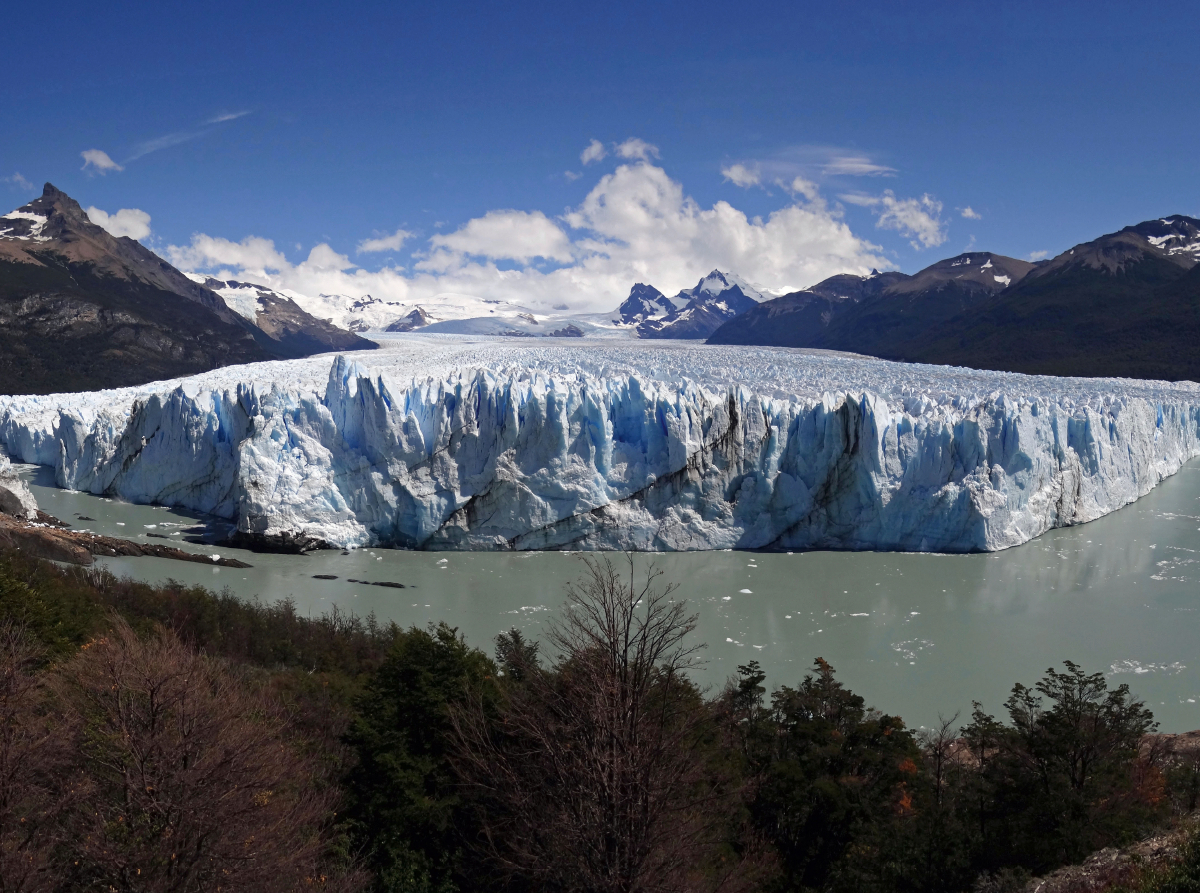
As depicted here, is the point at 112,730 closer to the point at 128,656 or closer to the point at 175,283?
the point at 128,656

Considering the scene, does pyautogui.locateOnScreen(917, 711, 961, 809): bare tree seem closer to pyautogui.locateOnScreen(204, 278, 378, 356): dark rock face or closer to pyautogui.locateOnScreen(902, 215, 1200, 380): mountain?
pyautogui.locateOnScreen(902, 215, 1200, 380): mountain

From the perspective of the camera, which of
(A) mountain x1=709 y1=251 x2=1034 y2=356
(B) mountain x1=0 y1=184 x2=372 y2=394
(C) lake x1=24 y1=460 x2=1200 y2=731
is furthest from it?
(A) mountain x1=709 y1=251 x2=1034 y2=356

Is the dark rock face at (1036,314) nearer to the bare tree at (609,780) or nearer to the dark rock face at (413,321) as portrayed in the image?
the bare tree at (609,780)

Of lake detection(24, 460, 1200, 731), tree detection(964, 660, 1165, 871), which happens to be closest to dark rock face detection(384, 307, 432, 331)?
lake detection(24, 460, 1200, 731)

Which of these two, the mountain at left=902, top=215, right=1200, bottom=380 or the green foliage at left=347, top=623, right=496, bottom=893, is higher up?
the mountain at left=902, top=215, right=1200, bottom=380

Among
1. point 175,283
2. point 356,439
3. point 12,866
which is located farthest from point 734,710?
point 175,283

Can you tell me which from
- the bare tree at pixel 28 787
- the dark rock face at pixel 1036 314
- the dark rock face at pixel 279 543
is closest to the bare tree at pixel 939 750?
the bare tree at pixel 28 787
